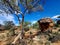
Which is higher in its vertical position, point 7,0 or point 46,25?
point 7,0

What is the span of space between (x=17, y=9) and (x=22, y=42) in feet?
15.8

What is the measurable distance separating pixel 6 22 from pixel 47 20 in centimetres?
932

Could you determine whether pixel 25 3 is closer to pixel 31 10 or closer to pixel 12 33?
pixel 31 10

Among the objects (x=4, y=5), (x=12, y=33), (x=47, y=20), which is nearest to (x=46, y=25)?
(x=47, y=20)

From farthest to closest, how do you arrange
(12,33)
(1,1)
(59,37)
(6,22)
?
(6,22) < (12,33) < (59,37) < (1,1)

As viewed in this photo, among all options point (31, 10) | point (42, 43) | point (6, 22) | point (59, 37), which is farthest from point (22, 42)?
point (6, 22)

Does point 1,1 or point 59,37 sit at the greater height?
point 1,1

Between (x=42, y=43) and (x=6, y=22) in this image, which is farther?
(x=6, y=22)

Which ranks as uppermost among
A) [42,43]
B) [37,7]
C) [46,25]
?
[37,7]

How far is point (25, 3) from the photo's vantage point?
2438cm

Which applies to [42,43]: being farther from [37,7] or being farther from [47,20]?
[47,20]

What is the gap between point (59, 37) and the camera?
26.8 m

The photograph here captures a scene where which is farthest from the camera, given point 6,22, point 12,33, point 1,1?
point 6,22

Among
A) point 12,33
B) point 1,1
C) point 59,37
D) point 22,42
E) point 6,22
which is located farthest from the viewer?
point 6,22
